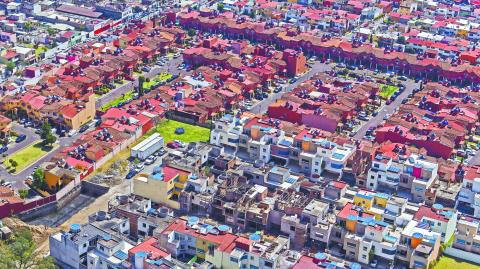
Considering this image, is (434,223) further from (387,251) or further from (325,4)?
(325,4)

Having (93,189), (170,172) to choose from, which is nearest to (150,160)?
(170,172)

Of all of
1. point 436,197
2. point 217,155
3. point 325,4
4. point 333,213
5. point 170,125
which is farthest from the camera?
point 325,4

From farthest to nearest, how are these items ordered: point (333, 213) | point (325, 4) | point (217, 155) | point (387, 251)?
point (325, 4) < point (217, 155) < point (333, 213) < point (387, 251)

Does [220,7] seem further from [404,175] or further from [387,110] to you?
[404,175]

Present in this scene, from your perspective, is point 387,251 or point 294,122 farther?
point 294,122

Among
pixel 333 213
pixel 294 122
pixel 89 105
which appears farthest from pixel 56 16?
pixel 333 213
